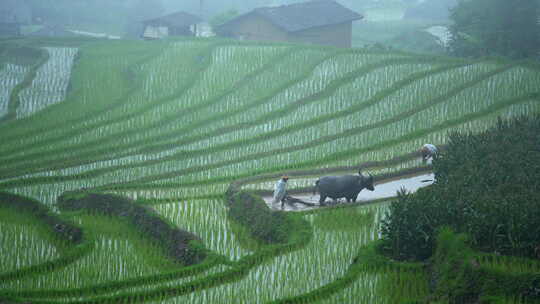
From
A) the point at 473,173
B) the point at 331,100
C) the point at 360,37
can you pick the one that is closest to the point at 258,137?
the point at 331,100

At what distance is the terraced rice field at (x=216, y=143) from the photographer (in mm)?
8156

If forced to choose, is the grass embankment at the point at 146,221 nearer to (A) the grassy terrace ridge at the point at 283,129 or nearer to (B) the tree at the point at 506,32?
(A) the grassy terrace ridge at the point at 283,129

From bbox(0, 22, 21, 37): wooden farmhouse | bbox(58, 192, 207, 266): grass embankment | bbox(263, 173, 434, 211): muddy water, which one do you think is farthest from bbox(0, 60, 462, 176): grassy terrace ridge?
bbox(0, 22, 21, 37): wooden farmhouse

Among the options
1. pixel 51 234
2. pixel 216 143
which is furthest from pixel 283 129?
pixel 51 234

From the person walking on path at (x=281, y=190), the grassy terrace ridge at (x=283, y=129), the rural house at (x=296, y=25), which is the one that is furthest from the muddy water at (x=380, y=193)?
the rural house at (x=296, y=25)

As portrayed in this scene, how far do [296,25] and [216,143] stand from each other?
10.1 meters

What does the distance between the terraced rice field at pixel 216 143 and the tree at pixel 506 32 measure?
9.12 ft

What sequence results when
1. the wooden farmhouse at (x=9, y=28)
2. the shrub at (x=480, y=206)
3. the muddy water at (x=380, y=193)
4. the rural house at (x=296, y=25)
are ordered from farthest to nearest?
the wooden farmhouse at (x=9, y=28), the rural house at (x=296, y=25), the muddy water at (x=380, y=193), the shrub at (x=480, y=206)

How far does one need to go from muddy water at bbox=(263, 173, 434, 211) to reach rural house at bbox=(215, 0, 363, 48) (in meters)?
12.2

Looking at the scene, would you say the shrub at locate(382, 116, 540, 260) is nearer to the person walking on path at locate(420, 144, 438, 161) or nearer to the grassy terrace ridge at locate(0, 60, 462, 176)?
the person walking on path at locate(420, 144, 438, 161)

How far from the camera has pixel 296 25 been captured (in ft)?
78.9

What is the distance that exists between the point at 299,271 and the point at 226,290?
3.10ft

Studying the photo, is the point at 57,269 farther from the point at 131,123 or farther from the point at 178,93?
the point at 178,93

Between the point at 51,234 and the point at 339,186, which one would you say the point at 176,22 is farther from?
the point at 339,186
